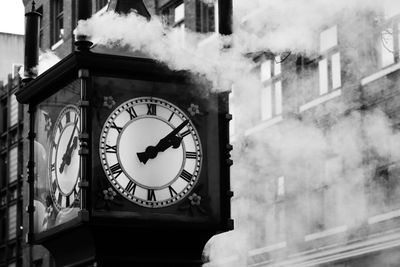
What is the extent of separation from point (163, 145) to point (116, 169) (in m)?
0.24

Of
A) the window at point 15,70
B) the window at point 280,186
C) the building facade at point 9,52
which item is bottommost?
the window at point 280,186

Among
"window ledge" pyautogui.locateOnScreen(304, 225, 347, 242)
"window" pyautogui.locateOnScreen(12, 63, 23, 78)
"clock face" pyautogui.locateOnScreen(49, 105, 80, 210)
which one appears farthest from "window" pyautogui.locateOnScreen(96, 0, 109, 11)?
"clock face" pyautogui.locateOnScreen(49, 105, 80, 210)

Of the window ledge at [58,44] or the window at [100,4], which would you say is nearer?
the window at [100,4]

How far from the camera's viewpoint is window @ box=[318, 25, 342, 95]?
16453 millimetres

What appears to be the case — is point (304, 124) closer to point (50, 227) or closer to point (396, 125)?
point (396, 125)

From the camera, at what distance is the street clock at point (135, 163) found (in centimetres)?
454

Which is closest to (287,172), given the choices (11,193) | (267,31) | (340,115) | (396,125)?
(340,115)

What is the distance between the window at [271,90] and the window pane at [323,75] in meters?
0.70

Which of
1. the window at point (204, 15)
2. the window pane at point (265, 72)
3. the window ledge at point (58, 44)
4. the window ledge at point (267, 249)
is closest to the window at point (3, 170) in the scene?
the window ledge at point (58, 44)

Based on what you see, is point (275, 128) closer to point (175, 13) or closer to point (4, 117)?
point (175, 13)

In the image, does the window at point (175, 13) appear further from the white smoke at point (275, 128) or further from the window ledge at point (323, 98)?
the window ledge at point (323, 98)

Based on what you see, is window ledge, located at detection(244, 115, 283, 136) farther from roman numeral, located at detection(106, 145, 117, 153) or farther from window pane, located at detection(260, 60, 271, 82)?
roman numeral, located at detection(106, 145, 117, 153)

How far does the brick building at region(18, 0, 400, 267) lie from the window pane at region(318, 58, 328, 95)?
23 mm

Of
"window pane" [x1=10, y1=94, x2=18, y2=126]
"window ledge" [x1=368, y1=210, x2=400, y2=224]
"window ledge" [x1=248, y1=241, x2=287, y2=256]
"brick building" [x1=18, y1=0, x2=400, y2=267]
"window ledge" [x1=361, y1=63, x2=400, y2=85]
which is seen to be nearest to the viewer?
"brick building" [x1=18, y1=0, x2=400, y2=267]
